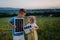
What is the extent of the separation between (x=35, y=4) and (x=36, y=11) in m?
0.09

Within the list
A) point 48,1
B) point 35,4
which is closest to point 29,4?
point 35,4

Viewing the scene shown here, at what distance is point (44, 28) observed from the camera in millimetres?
2121

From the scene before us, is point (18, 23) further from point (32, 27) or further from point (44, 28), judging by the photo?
point (44, 28)

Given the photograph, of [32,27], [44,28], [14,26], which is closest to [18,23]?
[14,26]

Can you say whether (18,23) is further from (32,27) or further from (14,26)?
(32,27)

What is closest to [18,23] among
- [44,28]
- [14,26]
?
[14,26]

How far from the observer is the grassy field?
205 centimetres

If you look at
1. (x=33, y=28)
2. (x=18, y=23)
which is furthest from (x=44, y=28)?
(x=18, y=23)

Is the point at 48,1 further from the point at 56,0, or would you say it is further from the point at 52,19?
the point at 52,19

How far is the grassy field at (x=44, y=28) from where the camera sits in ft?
6.74

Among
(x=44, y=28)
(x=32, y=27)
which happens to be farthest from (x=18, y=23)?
(x=44, y=28)

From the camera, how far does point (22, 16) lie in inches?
81.5

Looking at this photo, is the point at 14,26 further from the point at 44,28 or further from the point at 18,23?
the point at 44,28

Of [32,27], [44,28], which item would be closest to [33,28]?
[32,27]
